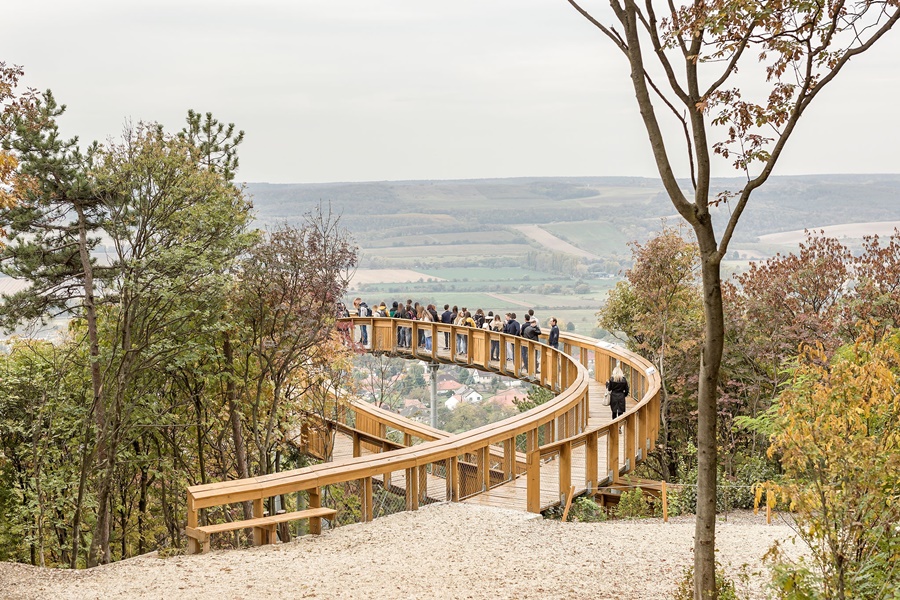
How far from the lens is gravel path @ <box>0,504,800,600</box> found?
7.67m

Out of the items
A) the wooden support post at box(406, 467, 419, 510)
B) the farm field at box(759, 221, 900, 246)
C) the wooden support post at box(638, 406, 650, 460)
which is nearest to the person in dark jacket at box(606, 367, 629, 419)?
the wooden support post at box(638, 406, 650, 460)

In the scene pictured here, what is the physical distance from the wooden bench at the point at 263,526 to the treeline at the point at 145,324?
549 centimetres

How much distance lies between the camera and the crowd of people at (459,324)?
22.8m

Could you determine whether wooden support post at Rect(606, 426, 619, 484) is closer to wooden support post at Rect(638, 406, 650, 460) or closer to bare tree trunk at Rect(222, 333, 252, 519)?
wooden support post at Rect(638, 406, 650, 460)

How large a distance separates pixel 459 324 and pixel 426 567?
1873 cm

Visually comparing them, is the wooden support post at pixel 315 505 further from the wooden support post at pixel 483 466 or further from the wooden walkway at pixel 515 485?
the wooden support post at pixel 483 466

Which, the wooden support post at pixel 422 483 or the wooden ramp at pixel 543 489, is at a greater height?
the wooden support post at pixel 422 483

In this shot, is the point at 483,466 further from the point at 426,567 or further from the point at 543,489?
the point at 426,567

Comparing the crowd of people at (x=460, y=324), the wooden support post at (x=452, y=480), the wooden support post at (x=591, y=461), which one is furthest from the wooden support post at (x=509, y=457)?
the crowd of people at (x=460, y=324)

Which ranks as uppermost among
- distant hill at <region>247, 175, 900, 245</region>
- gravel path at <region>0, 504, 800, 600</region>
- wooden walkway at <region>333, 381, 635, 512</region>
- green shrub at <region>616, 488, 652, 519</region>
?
distant hill at <region>247, 175, 900, 245</region>

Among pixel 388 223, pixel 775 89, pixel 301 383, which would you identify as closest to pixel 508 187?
pixel 388 223

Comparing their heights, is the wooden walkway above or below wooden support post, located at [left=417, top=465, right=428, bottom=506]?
below

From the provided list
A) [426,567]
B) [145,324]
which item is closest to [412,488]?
[426,567]

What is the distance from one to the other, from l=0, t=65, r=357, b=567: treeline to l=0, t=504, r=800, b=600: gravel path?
6.37 m
